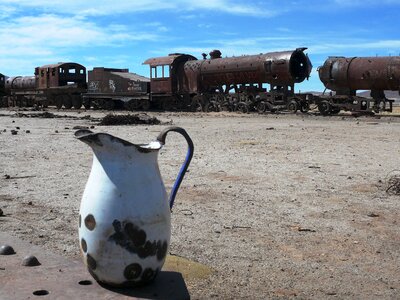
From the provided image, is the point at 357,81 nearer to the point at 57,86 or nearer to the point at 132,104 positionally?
the point at 132,104

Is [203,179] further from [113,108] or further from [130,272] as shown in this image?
[113,108]

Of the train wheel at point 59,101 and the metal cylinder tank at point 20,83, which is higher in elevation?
the metal cylinder tank at point 20,83

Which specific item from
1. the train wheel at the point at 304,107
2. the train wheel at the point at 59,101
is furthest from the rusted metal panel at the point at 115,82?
the train wheel at the point at 304,107

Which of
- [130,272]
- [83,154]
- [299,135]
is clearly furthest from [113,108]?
[130,272]

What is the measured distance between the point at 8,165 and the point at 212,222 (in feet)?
17.2

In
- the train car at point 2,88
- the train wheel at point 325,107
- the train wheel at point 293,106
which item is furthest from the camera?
the train car at point 2,88

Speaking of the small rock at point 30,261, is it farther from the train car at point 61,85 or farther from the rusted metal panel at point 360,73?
the train car at point 61,85

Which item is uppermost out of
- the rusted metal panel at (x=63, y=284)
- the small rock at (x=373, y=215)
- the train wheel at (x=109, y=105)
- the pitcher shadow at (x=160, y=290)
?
the train wheel at (x=109, y=105)

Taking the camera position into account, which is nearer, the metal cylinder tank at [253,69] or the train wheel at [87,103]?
the metal cylinder tank at [253,69]

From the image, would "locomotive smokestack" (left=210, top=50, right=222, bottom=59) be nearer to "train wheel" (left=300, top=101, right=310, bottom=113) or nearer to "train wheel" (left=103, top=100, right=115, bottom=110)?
"train wheel" (left=300, top=101, right=310, bottom=113)

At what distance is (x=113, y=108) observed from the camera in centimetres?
3588

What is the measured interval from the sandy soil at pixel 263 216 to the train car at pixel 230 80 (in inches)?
649

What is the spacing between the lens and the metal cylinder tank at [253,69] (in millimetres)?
27000

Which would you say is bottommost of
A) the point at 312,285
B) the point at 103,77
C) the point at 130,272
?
the point at 312,285
